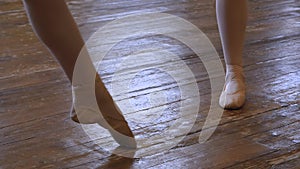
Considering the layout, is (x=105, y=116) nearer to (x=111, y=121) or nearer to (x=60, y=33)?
(x=111, y=121)

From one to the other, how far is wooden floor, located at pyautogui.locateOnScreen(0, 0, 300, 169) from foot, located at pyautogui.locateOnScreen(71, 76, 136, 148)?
0.06 meters

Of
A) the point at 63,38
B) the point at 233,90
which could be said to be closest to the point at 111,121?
the point at 63,38

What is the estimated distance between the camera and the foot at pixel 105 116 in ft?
3.72

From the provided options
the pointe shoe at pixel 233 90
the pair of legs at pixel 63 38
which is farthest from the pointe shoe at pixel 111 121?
the pointe shoe at pixel 233 90

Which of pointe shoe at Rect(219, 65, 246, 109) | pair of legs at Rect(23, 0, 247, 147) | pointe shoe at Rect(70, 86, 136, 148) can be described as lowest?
pointe shoe at Rect(219, 65, 246, 109)

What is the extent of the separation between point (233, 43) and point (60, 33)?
63cm

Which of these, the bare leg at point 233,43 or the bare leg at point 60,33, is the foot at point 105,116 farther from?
the bare leg at point 233,43

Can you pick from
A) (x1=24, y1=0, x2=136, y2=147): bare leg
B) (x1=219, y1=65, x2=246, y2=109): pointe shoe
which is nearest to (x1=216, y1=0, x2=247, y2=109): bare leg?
(x1=219, y1=65, x2=246, y2=109): pointe shoe

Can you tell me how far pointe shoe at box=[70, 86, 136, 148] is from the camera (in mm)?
1133

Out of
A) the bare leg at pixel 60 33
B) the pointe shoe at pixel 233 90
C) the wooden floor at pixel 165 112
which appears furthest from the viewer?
the pointe shoe at pixel 233 90

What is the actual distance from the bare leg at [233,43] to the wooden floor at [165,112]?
0.04m

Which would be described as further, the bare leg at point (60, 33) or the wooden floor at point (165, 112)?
the wooden floor at point (165, 112)

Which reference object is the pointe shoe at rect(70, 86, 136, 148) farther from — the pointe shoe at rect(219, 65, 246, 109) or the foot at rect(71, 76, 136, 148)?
the pointe shoe at rect(219, 65, 246, 109)

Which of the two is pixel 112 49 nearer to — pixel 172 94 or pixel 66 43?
pixel 172 94
